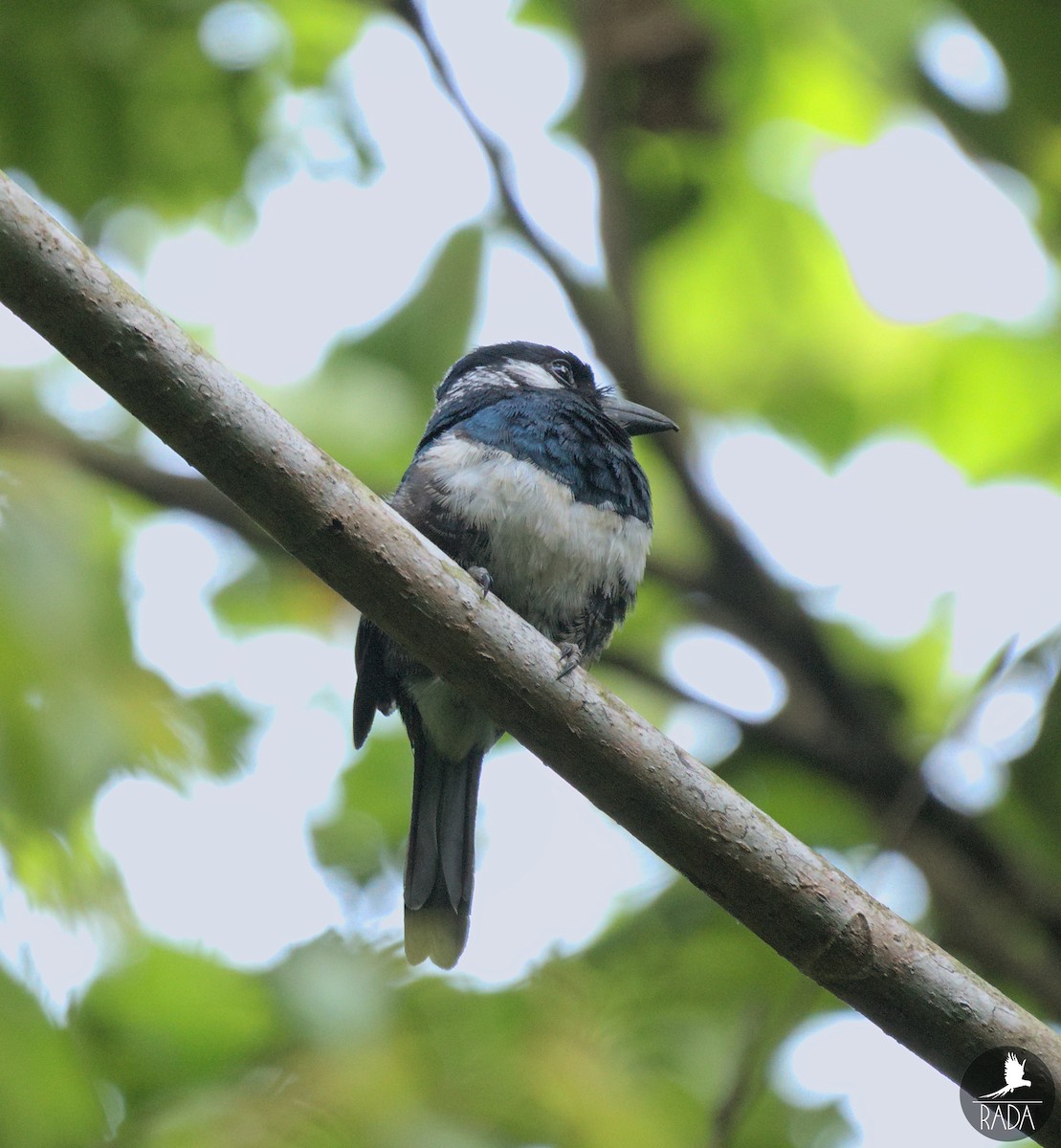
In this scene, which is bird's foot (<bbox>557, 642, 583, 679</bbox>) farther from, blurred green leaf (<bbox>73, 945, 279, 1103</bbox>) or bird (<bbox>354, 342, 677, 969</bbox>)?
blurred green leaf (<bbox>73, 945, 279, 1103</bbox>)

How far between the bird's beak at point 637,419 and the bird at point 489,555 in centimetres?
18

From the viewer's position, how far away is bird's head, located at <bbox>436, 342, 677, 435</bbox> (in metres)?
4.41

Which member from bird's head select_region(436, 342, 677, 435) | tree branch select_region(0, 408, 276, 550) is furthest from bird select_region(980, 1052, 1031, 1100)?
tree branch select_region(0, 408, 276, 550)

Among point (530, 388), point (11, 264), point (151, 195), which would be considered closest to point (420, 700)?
point (530, 388)

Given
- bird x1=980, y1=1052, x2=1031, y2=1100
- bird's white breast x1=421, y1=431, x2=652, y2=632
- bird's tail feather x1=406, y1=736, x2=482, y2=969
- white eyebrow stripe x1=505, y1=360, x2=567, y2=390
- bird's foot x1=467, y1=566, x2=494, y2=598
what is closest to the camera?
bird x1=980, y1=1052, x2=1031, y2=1100

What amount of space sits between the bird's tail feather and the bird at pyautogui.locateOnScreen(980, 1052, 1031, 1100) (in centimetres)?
150

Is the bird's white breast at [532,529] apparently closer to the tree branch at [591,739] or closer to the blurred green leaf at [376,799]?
the tree branch at [591,739]

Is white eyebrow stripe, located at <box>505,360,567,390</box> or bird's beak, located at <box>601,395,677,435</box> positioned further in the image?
white eyebrow stripe, located at <box>505,360,567,390</box>

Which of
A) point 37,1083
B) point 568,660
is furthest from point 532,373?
point 37,1083

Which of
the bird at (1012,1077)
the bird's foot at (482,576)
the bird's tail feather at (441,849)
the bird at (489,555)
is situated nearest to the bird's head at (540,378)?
the bird at (489,555)

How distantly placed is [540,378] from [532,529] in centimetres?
113

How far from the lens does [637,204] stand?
5266 mm

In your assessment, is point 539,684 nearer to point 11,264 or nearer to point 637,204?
point 11,264

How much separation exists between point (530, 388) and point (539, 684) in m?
1.81
